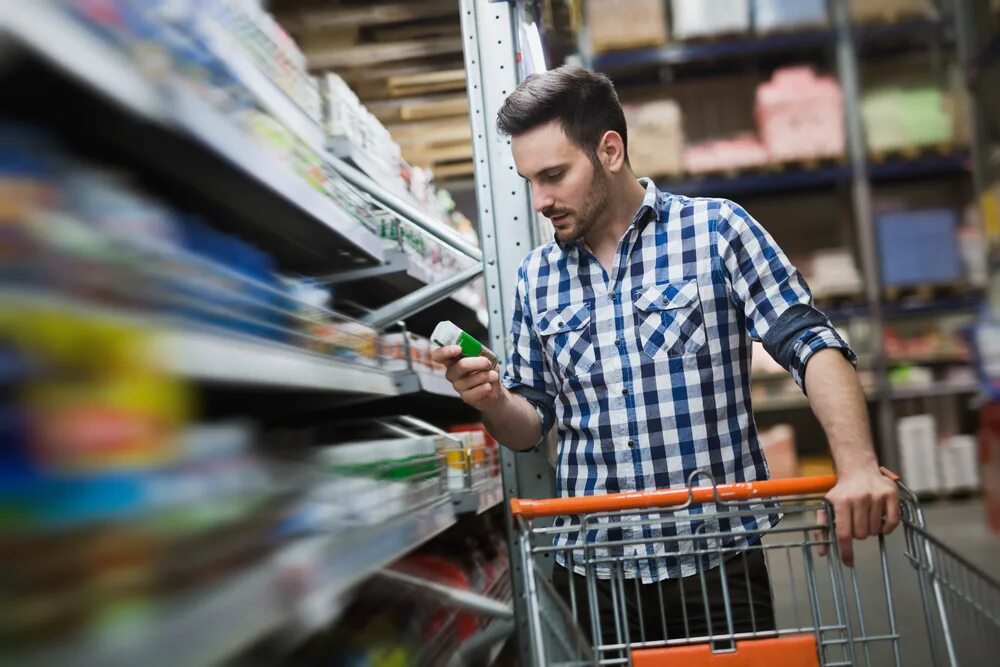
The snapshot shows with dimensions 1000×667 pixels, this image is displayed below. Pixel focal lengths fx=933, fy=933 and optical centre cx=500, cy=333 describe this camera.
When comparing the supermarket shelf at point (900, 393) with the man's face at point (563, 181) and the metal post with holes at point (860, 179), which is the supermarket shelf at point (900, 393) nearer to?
the metal post with holes at point (860, 179)

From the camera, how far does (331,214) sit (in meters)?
1.86

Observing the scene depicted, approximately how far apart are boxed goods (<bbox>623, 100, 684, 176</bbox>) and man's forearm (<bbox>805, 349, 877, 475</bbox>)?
434 cm

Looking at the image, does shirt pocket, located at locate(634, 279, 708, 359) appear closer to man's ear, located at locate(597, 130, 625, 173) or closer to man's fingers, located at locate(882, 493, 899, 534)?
man's ear, located at locate(597, 130, 625, 173)

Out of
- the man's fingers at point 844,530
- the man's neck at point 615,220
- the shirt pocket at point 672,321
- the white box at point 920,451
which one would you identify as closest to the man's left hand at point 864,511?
the man's fingers at point 844,530

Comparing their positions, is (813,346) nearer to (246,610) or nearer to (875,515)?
(875,515)

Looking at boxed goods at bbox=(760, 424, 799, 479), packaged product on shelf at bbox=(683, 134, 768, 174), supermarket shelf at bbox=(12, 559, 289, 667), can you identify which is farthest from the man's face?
packaged product on shelf at bbox=(683, 134, 768, 174)

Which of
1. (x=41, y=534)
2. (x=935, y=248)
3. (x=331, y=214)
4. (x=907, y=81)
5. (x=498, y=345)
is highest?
(x=907, y=81)

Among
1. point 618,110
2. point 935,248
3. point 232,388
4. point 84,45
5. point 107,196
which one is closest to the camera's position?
point 84,45

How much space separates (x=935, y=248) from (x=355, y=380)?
515 centimetres

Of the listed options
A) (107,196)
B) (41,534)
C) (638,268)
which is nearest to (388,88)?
(638,268)

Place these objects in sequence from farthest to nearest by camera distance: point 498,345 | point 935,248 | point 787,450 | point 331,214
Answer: point 935,248 < point 787,450 < point 498,345 < point 331,214

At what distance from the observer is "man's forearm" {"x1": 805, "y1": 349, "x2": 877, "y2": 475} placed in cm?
148

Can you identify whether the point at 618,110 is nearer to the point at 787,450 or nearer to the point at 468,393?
the point at 468,393

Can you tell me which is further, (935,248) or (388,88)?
(935,248)
